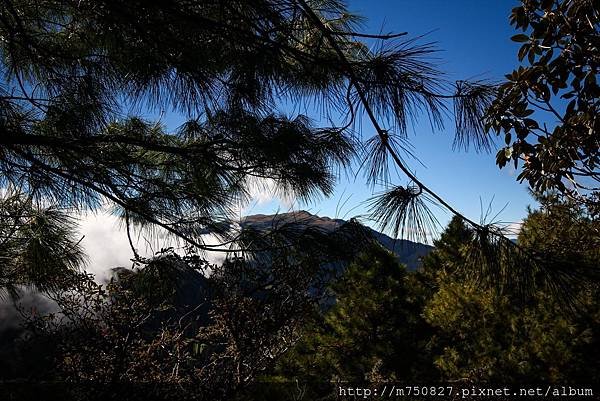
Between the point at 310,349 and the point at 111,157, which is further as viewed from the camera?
the point at 310,349

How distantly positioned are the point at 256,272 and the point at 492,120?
1.86 m

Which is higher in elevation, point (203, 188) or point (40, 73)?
point (40, 73)

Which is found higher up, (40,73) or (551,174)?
(40,73)

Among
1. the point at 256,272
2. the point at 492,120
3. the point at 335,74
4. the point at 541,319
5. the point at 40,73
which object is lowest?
the point at 541,319

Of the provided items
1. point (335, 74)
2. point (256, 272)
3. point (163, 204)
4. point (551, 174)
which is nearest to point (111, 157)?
point (163, 204)

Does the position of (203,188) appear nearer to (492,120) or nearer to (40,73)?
(40,73)

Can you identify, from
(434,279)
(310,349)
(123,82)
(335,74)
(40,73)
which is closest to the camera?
(335,74)

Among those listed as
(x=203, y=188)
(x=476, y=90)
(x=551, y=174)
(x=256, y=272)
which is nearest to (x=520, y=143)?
(x=551, y=174)

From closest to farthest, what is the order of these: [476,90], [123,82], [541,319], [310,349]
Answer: [476,90], [123,82], [541,319], [310,349]

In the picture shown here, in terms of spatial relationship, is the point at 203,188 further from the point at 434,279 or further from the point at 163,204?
the point at 434,279

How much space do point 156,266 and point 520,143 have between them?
268 centimetres

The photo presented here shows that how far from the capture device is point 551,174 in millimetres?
2238

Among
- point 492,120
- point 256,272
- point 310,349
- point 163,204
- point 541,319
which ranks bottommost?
point 310,349

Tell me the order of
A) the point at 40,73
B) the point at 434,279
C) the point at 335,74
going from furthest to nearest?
the point at 434,279 < the point at 40,73 < the point at 335,74
